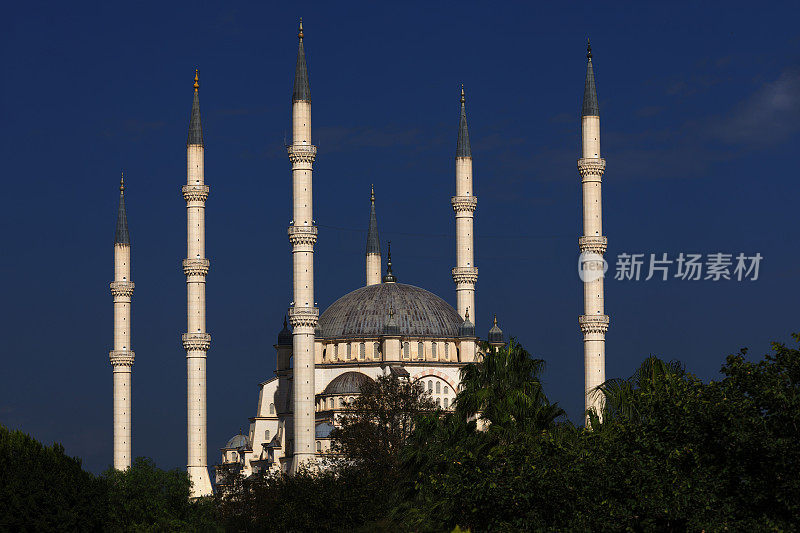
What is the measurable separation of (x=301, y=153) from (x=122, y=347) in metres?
19.1

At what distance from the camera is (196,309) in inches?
2906

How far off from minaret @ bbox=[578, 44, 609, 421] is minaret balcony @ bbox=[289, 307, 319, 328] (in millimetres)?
13688

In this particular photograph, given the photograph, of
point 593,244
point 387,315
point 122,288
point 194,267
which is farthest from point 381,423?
point 122,288

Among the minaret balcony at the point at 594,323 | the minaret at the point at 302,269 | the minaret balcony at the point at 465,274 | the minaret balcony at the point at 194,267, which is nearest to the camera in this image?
the minaret balcony at the point at 594,323

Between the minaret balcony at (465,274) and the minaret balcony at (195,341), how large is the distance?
53.4 feet

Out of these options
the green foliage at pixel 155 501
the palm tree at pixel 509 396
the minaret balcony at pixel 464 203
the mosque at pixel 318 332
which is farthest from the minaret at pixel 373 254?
the palm tree at pixel 509 396

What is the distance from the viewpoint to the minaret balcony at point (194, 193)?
245 feet

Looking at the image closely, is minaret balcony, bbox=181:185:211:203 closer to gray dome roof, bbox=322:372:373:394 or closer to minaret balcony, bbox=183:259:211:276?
minaret balcony, bbox=183:259:211:276

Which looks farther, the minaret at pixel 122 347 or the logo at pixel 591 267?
the minaret at pixel 122 347

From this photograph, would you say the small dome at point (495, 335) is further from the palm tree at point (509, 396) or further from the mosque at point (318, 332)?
the palm tree at point (509, 396)

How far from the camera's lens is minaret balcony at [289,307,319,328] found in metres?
67.2

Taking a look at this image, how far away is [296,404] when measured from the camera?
6638 cm

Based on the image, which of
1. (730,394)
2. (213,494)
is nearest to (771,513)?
(730,394)

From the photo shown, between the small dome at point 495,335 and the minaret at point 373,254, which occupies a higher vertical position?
the minaret at point 373,254
